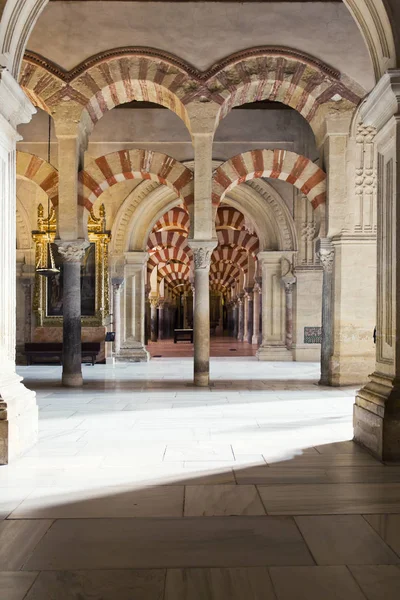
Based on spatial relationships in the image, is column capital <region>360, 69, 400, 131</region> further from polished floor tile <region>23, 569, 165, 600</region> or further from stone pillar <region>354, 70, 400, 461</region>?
polished floor tile <region>23, 569, 165, 600</region>

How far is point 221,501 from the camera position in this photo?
8.89 ft

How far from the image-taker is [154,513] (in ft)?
8.36

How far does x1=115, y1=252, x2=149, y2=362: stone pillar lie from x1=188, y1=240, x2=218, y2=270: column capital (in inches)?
188

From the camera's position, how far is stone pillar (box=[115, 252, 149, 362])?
12242 mm

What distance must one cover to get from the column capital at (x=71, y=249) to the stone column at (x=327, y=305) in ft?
10.4

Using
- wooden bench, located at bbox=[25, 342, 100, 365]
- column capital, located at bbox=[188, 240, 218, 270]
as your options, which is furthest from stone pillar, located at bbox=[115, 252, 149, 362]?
column capital, located at bbox=[188, 240, 218, 270]

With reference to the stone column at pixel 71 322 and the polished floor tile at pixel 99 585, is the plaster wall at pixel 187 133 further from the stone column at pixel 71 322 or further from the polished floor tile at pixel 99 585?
the polished floor tile at pixel 99 585

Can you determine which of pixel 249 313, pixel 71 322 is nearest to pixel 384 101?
pixel 71 322

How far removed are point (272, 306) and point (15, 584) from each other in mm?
11093

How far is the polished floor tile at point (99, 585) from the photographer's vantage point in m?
1.77

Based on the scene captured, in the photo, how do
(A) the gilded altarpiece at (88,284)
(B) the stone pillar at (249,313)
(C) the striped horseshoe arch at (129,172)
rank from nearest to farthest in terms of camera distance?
(C) the striped horseshoe arch at (129,172) < (A) the gilded altarpiece at (88,284) < (B) the stone pillar at (249,313)

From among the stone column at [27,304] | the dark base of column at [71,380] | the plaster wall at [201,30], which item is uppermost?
the plaster wall at [201,30]

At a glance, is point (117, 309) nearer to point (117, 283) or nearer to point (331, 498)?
point (117, 283)

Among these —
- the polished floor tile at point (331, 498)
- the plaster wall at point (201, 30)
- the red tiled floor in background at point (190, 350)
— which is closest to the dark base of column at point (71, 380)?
the plaster wall at point (201, 30)
